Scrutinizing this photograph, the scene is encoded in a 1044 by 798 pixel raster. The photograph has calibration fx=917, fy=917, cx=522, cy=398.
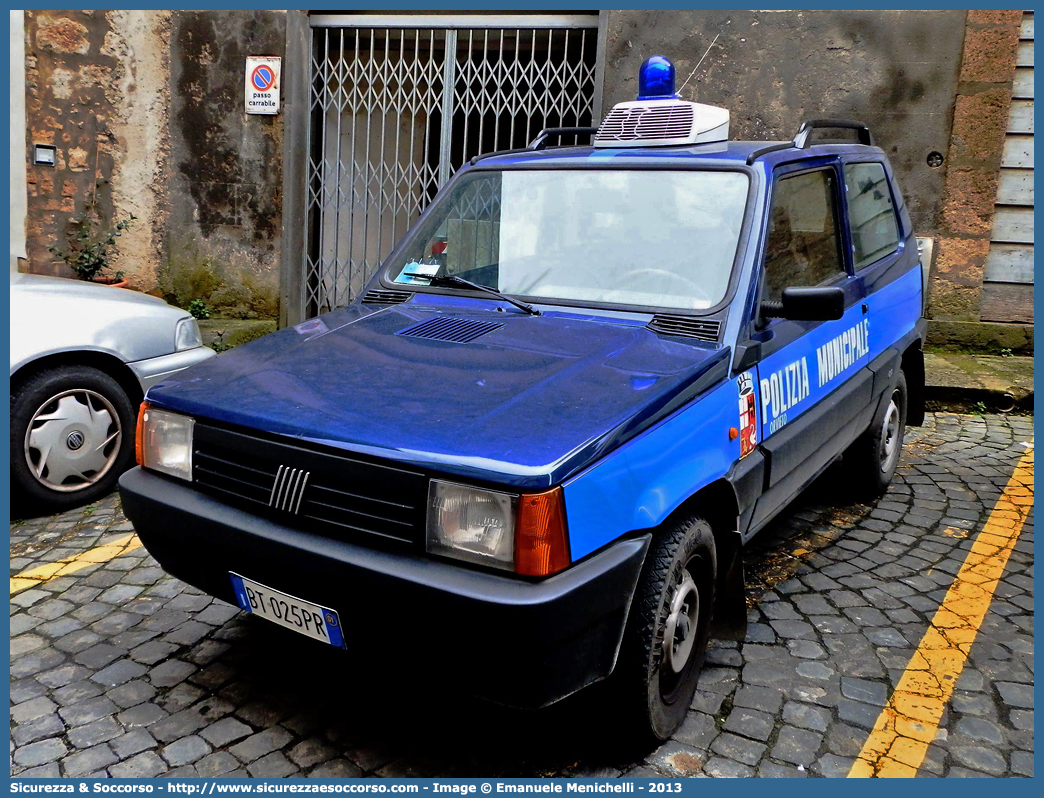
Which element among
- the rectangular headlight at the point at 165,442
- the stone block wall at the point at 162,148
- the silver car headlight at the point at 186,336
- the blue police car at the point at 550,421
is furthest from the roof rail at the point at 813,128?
the stone block wall at the point at 162,148

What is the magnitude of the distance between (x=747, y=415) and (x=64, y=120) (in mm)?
7240

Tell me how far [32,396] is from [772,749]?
11.6 feet

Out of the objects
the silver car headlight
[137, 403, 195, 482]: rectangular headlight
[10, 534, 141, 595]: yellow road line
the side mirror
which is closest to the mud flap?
the side mirror

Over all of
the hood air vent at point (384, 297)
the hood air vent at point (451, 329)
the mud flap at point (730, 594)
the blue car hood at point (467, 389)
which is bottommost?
the mud flap at point (730, 594)

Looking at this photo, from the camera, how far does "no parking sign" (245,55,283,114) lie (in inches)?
309

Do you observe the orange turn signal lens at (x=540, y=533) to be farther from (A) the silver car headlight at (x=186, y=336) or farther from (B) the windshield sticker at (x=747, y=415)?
(A) the silver car headlight at (x=186, y=336)

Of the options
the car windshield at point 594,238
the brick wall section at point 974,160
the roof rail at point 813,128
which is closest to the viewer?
the car windshield at point 594,238

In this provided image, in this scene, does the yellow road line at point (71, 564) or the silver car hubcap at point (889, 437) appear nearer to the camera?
the yellow road line at point (71, 564)

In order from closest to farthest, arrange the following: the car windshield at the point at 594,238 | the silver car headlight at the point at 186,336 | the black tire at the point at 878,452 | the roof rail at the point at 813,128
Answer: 1. the car windshield at the point at 594,238
2. the roof rail at the point at 813,128
3. the black tire at the point at 878,452
4. the silver car headlight at the point at 186,336

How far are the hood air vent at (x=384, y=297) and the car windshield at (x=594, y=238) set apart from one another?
7 centimetres

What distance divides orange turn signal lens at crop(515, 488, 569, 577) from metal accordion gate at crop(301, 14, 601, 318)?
231 inches

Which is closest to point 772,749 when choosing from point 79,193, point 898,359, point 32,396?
point 898,359

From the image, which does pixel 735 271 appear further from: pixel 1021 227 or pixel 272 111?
pixel 272 111

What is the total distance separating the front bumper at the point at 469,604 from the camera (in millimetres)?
2203
